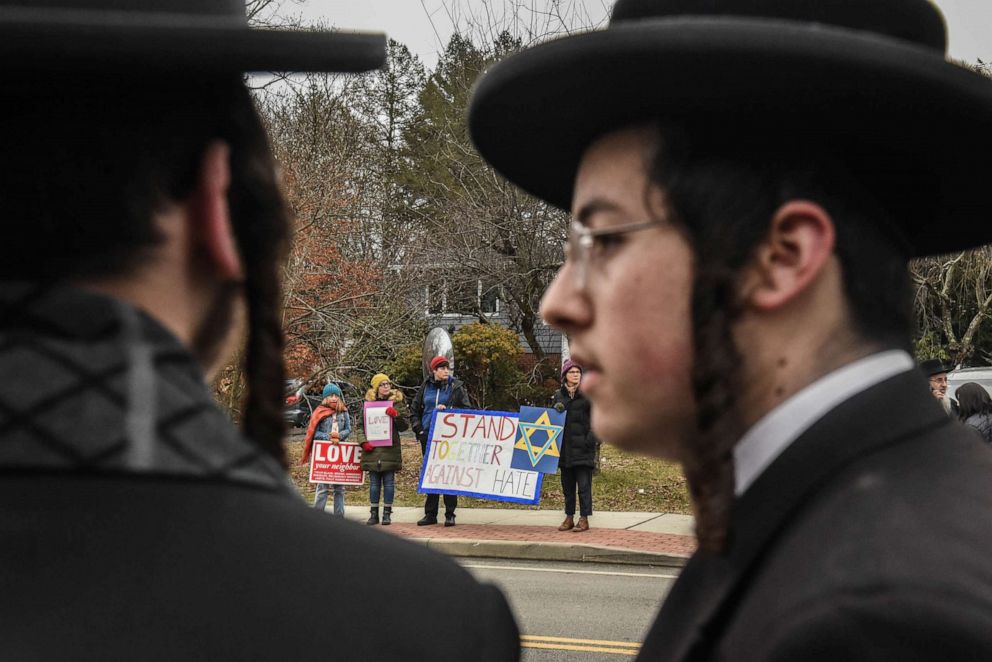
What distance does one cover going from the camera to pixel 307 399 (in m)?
17.4

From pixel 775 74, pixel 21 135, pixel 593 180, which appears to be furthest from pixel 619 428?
pixel 21 135

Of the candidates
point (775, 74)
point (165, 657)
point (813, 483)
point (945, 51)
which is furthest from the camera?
point (945, 51)

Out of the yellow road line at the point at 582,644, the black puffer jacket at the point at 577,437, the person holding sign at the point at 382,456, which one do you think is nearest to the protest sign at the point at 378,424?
the person holding sign at the point at 382,456

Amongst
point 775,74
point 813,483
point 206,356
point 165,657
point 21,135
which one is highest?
point 775,74

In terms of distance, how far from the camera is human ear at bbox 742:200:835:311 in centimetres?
133

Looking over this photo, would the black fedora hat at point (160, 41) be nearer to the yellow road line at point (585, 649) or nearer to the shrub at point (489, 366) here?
the yellow road line at point (585, 649)

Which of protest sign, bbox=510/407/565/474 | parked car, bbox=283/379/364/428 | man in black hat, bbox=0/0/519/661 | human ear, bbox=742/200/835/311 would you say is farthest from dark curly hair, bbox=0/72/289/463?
protest sign, bbox=510/407/565/474

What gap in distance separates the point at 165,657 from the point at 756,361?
0.84 metres

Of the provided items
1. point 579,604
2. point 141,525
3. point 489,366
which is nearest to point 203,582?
point 141,525

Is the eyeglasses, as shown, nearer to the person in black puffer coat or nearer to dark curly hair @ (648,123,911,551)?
dark curly hair @ (648,123,911,551)

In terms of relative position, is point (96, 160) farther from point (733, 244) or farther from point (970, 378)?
point (970, 378)

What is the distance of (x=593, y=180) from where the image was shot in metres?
1.55

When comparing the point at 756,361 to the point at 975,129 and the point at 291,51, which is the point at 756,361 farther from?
the point at 291,51

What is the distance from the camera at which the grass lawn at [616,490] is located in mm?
13766
